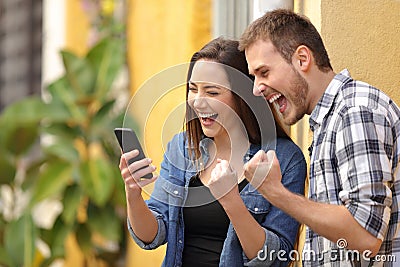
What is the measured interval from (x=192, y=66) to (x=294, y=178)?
1.08 feet

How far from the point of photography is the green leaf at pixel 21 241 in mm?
4332

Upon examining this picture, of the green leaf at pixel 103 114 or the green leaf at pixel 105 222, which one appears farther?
the green leaf at pixel 103 114

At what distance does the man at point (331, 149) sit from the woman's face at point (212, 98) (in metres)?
0.09

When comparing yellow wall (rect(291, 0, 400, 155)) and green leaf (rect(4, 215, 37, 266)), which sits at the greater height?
yellow wall (rect(291, 0, 400, 155))

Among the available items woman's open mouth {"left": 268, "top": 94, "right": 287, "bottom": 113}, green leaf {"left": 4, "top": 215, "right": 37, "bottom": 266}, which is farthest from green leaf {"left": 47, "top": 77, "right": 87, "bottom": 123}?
woman's open mouth {"left": 268, "top": 94, "right": 287, "bottom": 113}

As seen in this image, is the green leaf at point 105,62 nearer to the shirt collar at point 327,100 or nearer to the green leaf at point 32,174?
the green leaf at point 32,174

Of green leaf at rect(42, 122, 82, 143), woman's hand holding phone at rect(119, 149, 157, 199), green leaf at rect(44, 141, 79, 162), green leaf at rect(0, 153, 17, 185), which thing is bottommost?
green leaf at rect(0, 153, 17, 185)

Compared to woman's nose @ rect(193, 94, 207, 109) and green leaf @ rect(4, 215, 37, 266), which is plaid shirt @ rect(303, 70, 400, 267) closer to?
woman's nose @ rect(193, 94, 207, 109)

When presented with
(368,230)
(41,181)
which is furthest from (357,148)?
(41,181)

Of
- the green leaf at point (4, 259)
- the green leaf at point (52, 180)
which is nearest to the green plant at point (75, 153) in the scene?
the green leaf at point (52, 180)

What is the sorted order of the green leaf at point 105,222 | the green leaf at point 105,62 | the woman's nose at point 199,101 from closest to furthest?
the woman's nose at point 199,101, the green leaf at point 105,222, the green leaf at point 105,62

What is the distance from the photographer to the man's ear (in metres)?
1.75

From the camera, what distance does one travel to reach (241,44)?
1804 mm

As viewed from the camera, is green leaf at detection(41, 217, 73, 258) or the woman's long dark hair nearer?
the woman's long dark hair
